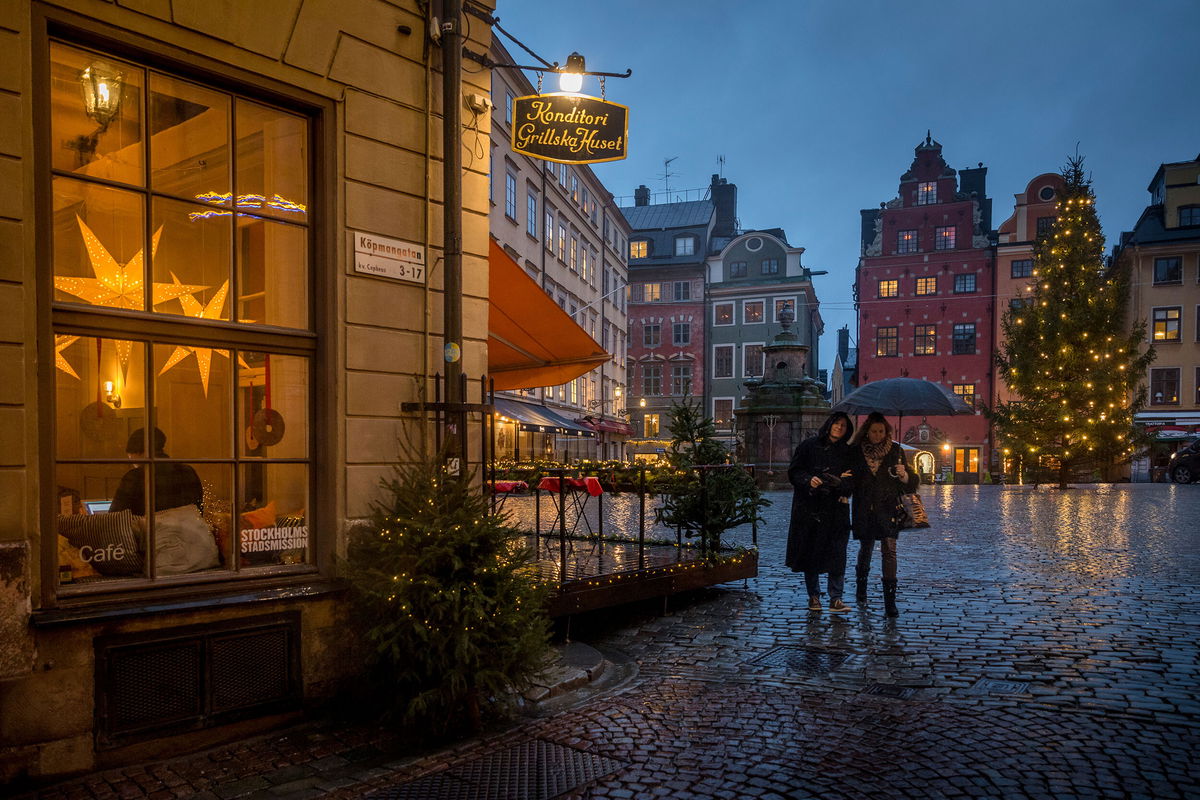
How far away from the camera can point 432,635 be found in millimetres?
4637

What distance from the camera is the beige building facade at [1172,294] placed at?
4294 centimetres

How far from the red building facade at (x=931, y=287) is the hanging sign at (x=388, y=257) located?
4752cm

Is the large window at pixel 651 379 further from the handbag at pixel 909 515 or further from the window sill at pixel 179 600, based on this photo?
the window sill at pixel 179 600

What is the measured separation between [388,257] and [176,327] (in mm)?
1333

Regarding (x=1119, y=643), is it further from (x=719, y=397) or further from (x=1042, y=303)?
(x=719, y=397)

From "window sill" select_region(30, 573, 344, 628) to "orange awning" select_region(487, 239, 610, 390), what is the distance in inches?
116

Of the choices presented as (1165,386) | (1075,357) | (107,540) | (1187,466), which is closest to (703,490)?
(107,540)

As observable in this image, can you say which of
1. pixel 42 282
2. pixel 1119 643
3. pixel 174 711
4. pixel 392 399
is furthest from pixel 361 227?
pixel 1119 643

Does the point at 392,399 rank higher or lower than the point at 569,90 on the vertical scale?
lower

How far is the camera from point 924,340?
50062 mm

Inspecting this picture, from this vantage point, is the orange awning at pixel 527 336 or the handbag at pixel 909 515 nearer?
the orange awning at pixel 527 336

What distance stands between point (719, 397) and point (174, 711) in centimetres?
5564

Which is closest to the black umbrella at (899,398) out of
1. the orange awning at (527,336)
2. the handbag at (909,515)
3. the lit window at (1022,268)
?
the handbag at (909,515)

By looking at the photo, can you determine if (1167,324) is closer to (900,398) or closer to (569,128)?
(900,398)
